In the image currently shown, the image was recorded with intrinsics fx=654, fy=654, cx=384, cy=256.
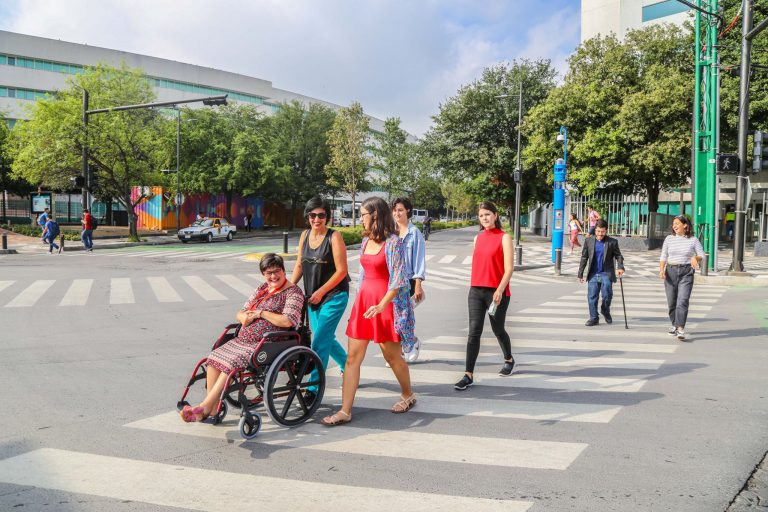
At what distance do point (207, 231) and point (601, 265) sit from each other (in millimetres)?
29726

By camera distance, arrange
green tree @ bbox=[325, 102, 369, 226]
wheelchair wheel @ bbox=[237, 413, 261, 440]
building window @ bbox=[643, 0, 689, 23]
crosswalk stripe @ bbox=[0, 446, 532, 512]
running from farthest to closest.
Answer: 1. building window @ bbox=[643, 0, 689, 23]
2. green tree @ bbox=[325, 102, 369, 226]
3. wheelchair wheel @ bbox=[237, 413, 261, 440]
4. crosswalk stripe @ bbox=[0, 446, 532, 512]

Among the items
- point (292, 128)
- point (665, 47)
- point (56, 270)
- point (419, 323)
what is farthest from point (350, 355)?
Answer: point (292, 128)

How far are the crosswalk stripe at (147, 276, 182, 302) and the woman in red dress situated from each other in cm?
839

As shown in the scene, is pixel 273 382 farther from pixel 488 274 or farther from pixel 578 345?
pixel 578 345

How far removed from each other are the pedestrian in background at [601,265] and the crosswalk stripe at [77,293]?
882 centimetres

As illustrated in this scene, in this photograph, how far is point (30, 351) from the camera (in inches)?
301

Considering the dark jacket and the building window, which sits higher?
the building window

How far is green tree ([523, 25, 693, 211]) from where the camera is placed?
28.6m

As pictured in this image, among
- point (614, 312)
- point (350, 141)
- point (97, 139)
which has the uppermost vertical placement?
point (350, 141)

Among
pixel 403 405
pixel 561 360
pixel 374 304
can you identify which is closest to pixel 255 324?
pixel 374 304

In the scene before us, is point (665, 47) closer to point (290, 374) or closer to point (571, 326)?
point (571, 326)

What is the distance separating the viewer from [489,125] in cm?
3922

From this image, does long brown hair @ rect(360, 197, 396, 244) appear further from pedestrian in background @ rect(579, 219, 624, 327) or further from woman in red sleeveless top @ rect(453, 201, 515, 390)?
pedestrian in background @ rect(579, 219, 624, 327)

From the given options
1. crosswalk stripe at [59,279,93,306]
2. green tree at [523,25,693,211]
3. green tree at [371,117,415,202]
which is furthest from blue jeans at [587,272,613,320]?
green tree at [371,117,415,202]
